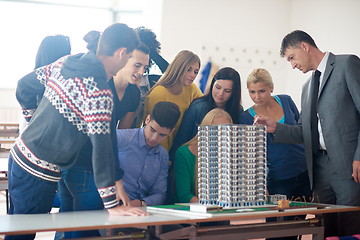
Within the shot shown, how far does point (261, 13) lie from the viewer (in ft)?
23.6

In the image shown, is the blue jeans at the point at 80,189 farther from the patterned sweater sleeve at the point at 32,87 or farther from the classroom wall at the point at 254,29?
the classroom wall at the point at 254,29

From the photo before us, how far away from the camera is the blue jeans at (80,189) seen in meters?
2.75

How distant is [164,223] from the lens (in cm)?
241

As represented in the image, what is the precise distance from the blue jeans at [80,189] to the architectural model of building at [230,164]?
53 centimetres

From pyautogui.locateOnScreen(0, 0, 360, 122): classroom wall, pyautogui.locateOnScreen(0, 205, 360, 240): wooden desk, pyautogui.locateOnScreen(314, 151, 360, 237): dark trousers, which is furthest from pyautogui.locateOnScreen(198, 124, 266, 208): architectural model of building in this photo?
pyautogui.locateOnScreen(0, 0, 360, 122): classroom wall

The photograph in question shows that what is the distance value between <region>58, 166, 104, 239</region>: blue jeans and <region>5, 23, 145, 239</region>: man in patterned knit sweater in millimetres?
128

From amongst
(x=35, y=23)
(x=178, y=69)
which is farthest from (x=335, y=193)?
(x=35, y=23)

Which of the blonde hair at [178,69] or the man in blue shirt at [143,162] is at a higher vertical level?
the blonde hair at [178,69]

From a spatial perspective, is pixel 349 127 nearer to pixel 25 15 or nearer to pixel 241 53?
pixel 241 53

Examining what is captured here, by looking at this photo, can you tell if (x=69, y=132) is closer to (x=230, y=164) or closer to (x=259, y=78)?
(x=230, y=164)

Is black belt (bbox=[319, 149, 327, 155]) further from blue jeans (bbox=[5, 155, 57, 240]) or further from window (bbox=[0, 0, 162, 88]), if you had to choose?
window (bbox=[0, 0, 162, 88])

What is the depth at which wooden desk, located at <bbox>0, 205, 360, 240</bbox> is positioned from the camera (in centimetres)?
222

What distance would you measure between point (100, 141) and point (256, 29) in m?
5.04

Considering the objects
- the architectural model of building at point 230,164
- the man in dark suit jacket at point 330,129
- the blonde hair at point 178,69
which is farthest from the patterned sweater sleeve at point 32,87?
the man in dark suit jacket at point 330,129
